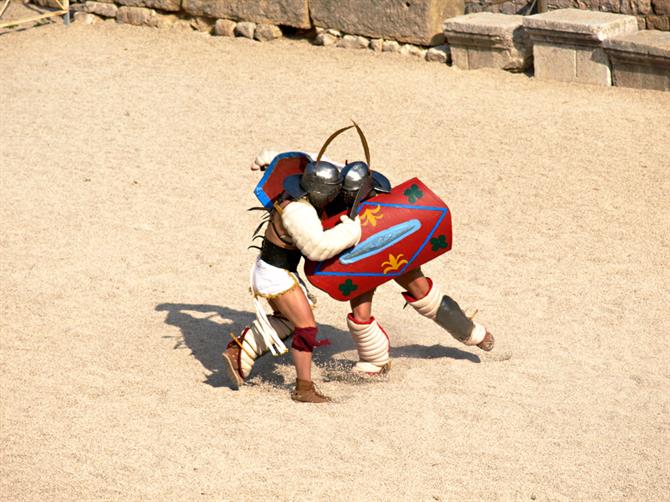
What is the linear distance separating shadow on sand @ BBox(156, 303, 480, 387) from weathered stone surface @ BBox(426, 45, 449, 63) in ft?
17.7

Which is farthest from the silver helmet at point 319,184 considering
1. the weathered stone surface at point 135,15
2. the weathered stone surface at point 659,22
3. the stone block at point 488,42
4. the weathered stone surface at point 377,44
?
the weathered stone surface at point 135,15

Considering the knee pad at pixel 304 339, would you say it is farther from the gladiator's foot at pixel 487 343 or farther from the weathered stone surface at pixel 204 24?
the weathered stone surface at pixel 204 24

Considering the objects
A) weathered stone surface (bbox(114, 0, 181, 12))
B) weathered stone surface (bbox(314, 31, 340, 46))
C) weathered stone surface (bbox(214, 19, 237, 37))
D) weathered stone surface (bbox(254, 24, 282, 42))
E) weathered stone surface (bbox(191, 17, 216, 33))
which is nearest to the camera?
weathered stone surface (bbox(314, 31, 340, 46))

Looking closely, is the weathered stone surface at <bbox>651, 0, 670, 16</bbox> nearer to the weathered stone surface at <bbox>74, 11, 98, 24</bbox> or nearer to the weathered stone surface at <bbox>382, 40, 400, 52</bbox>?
the weathered stone surface at <bbox>382, 40, 400, 52</bbox>

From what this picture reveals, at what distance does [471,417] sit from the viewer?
5.70 m

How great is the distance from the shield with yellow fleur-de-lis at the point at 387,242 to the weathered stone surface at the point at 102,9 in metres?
9.10

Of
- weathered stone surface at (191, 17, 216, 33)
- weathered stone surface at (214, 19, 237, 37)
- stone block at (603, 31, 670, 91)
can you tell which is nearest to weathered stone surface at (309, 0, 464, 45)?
weathered stone surface at (214, 19, 237, 37)

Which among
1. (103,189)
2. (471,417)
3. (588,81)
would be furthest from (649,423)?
(588,81)

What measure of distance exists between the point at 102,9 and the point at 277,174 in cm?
900

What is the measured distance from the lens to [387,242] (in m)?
5.69

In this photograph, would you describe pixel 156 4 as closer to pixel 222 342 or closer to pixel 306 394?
pixel 222 342

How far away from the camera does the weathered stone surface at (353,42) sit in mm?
12258

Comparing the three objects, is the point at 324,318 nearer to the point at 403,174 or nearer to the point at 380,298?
the point at 380,298

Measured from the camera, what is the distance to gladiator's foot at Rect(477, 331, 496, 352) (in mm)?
6285
